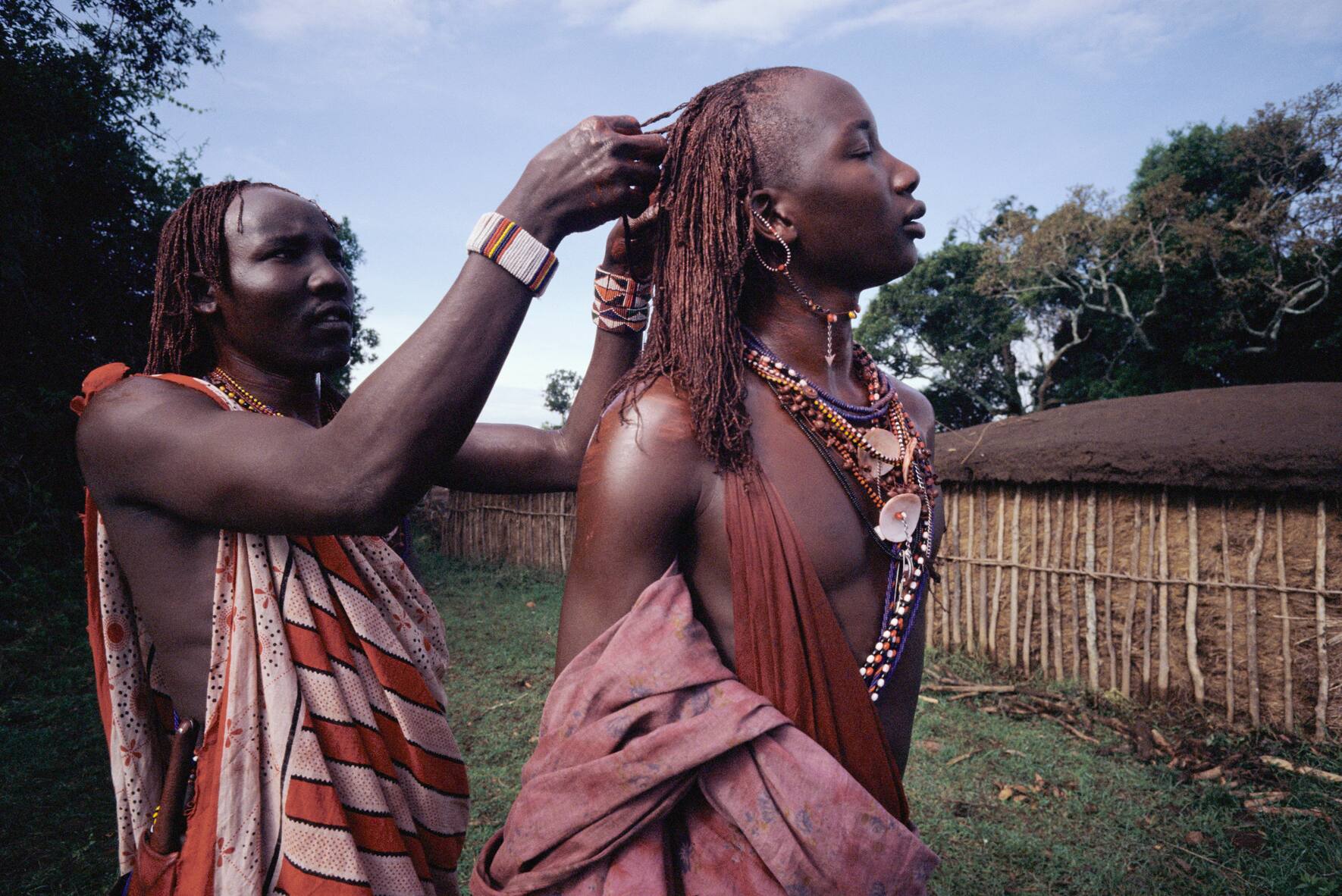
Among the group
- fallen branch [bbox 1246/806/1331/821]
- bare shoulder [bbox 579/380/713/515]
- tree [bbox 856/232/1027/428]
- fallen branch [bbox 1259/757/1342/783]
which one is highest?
tree [bbox 856/232/1027/428]

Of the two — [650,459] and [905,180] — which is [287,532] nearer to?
[650,459]

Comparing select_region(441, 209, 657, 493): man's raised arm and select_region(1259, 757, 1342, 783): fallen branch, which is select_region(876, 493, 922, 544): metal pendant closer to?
select_region(441, 209, 657, 493): man's raised arm

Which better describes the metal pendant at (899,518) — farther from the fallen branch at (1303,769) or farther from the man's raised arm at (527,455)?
the fallen branch at (1303,769)

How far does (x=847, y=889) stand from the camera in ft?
3.98

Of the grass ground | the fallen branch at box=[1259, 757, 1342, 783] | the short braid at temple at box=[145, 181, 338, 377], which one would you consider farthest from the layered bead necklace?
the fallen branch at box=[1259, 757, 1342, 783]

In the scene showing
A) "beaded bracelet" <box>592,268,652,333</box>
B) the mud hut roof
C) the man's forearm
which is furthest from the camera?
the mud hut roof

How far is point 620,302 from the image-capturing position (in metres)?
1.81

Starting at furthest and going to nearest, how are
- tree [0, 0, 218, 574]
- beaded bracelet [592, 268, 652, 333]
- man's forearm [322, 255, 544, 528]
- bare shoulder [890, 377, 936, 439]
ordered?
tree [0, 0, 218, 574]
bare shoulder [890, 377, 936, 439]
beaded bracelet [592, 268, 652, 333]
man's forearm [322, 255, 544, 528]

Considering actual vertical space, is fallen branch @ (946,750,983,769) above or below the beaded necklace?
below

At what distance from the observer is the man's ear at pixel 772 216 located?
1528 millimetres

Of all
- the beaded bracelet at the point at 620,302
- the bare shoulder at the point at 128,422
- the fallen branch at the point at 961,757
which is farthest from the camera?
the fallen branch at the point at 961,757

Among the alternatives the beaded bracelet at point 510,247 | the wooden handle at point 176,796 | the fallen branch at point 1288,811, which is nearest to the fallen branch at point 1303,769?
the fallen branch at point 1288,811

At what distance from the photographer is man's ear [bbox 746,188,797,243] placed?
153 centimetres

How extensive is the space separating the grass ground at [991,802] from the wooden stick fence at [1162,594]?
0.37 metres
